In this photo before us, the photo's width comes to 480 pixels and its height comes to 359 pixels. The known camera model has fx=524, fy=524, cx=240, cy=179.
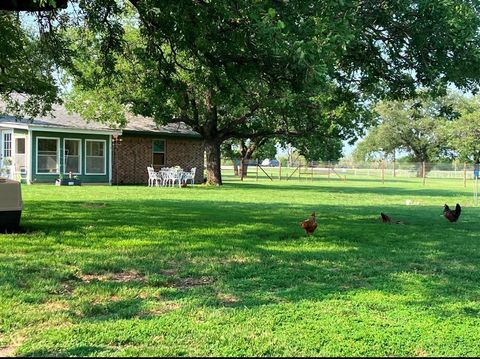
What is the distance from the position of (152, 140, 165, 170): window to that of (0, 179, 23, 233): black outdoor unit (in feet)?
66.1

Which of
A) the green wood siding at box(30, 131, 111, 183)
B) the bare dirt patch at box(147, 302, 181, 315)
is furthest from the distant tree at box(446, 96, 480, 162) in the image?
the bare dirt patch at box(147, 302, 181, 315)

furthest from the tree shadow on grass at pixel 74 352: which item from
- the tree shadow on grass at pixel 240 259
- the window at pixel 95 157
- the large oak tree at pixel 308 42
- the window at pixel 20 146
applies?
the window at pixel 20 146

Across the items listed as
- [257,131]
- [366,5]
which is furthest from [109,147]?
[366,5]

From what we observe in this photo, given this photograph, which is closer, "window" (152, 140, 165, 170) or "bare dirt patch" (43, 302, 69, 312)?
"bare dirt patch" (43, 302, 69, 312)

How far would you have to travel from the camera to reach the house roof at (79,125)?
2389cm

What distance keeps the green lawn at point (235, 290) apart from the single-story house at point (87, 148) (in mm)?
15276

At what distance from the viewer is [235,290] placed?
206 inches

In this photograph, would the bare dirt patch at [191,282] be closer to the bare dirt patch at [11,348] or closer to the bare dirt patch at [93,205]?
the bare dirt patch at [11,348]

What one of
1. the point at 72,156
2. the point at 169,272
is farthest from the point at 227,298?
the point at 72,156

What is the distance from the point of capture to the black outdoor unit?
829cm

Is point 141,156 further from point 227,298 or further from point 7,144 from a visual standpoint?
point 227,298

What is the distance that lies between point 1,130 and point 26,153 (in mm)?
2774

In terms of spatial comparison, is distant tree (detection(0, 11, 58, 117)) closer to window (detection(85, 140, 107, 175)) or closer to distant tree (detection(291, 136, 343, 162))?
window (detection(85, 140, 107, 175))

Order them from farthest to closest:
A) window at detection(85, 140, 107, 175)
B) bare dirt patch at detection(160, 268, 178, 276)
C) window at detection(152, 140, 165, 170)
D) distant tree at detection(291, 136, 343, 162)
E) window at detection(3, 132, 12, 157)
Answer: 1. window at detection(152, 140, 165, 170)
2. distant tree at detection(291, 136, 343, 162)
3. window at detection(85, 140, 107, 175)
4. window at detection(3, 132, 12, 157)
5. bare dirt patch at detection(160, 268, 178, 276)
